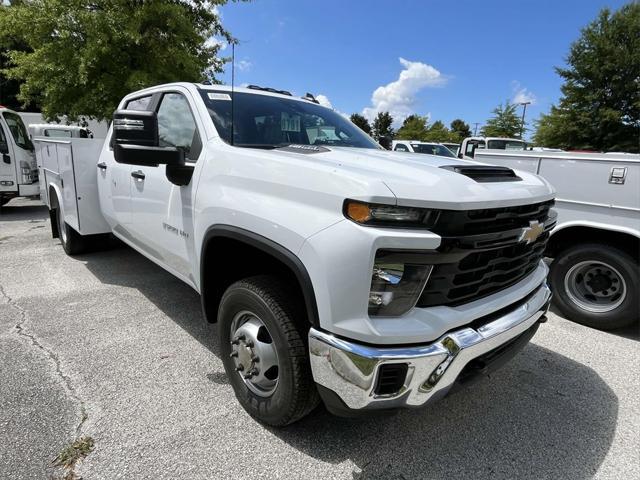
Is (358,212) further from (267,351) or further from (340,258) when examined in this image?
(267,351)

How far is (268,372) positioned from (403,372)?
86 cm

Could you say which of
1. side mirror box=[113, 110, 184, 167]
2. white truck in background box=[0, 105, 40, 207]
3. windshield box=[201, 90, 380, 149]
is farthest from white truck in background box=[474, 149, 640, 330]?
white truck in background box=[0, 105, 40, 207]

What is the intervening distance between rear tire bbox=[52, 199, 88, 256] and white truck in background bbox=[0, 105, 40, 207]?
436 cm

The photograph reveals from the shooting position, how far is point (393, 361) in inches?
66.0

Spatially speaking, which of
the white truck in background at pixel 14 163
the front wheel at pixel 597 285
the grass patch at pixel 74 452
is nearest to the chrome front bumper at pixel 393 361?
the grass patch at pixel 74 452

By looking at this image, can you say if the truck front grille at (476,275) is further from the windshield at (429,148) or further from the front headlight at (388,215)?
the windshield at (429,148)

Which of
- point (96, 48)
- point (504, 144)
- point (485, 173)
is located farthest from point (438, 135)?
point (485, 173)

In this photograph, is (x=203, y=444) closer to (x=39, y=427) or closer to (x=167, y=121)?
(x=39, y=427)

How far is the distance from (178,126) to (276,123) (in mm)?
711

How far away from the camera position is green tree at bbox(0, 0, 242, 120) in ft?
29.5

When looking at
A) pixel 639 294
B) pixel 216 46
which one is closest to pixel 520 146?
pixel 216 46

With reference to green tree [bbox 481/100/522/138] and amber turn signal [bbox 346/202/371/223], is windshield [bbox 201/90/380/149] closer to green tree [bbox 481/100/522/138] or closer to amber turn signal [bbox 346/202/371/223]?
amber turn signal [bbox 346/202/371/223]

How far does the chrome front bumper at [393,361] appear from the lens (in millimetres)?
1689

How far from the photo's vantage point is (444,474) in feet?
6.76
